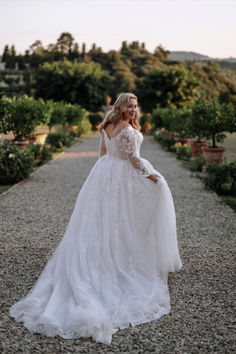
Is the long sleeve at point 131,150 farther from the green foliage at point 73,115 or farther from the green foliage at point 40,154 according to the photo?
the green foliage at point 73,115

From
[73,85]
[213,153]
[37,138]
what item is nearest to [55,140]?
[37,138]

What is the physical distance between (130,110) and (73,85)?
31.6m

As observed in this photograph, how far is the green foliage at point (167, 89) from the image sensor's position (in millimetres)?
32938

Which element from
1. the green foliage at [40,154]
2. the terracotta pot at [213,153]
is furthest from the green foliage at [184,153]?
the green foliage at [40,154]

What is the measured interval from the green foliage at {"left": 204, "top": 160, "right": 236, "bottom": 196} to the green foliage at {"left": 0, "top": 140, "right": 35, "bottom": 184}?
4.48 metres

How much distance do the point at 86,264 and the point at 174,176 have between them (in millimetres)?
7598

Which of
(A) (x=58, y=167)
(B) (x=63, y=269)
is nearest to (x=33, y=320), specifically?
(B) (x=63, y=269)

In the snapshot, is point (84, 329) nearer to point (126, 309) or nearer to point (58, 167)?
point (126, 309)

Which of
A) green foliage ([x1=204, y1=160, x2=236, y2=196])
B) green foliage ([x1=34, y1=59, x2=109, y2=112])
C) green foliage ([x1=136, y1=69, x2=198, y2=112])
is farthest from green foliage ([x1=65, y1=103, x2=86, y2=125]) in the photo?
green foliage ([x1=204, y1=160, x2=236, y2=196])

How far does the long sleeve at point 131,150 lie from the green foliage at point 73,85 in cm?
3092

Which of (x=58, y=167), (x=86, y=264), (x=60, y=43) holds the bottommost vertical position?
(x=58, y=167)

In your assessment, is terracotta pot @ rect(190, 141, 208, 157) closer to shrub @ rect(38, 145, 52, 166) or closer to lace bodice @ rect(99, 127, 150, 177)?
shrub @ rect(38, 145, 52, 166)

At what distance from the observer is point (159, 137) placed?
21.9 m

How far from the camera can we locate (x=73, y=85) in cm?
3422
